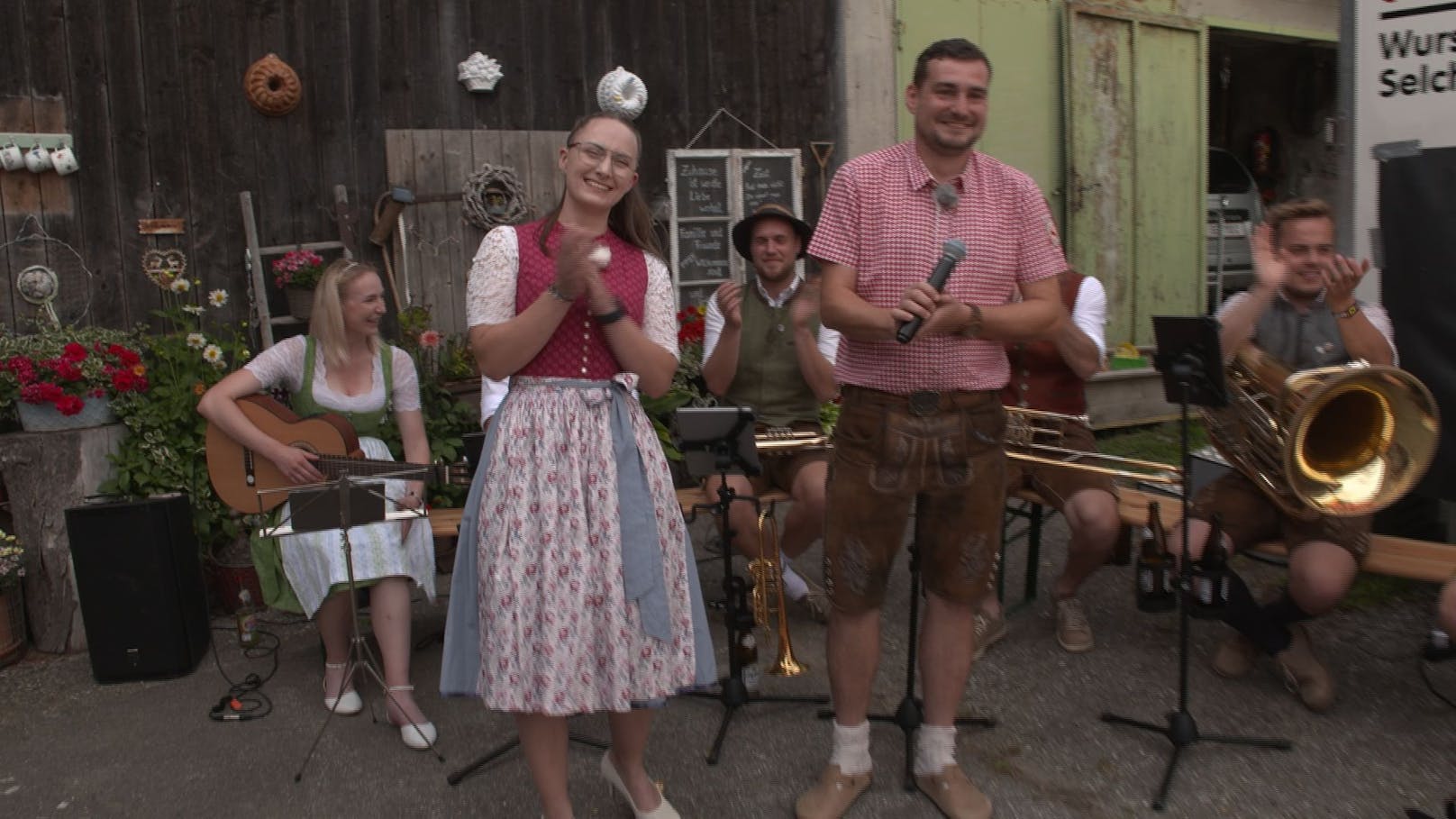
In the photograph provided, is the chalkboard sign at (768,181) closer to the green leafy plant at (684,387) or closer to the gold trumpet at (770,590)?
the green leafy plant at (684,387)

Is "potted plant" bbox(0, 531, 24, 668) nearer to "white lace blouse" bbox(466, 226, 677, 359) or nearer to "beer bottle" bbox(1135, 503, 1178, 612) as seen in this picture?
"white lace blouse" bbox(466, 226, 677, 359)

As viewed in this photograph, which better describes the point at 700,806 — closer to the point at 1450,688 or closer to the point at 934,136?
the point at 934,136

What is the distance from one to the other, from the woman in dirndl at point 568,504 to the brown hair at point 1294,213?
91.0 inches

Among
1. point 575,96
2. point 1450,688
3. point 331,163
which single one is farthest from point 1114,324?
point 331,163

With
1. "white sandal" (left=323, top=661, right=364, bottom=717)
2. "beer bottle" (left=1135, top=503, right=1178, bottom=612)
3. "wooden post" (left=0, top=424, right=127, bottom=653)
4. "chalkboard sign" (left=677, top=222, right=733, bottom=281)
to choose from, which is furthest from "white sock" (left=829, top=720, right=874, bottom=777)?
"chalkboard sign" (left=677, top=222, right=733, bottom=281)

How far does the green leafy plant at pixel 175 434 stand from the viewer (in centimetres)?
474

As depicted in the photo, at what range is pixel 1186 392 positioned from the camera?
3.26m

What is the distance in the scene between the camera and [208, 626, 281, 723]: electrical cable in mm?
3875

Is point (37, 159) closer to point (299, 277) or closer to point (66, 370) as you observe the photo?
point (299, 277)

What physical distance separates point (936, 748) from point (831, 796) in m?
0.32

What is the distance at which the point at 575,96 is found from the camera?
257 inches

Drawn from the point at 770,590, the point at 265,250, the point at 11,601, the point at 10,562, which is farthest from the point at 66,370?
the point at 770,590

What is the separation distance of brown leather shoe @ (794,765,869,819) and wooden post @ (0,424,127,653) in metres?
3.28

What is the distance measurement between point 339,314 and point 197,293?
2.18 metres
